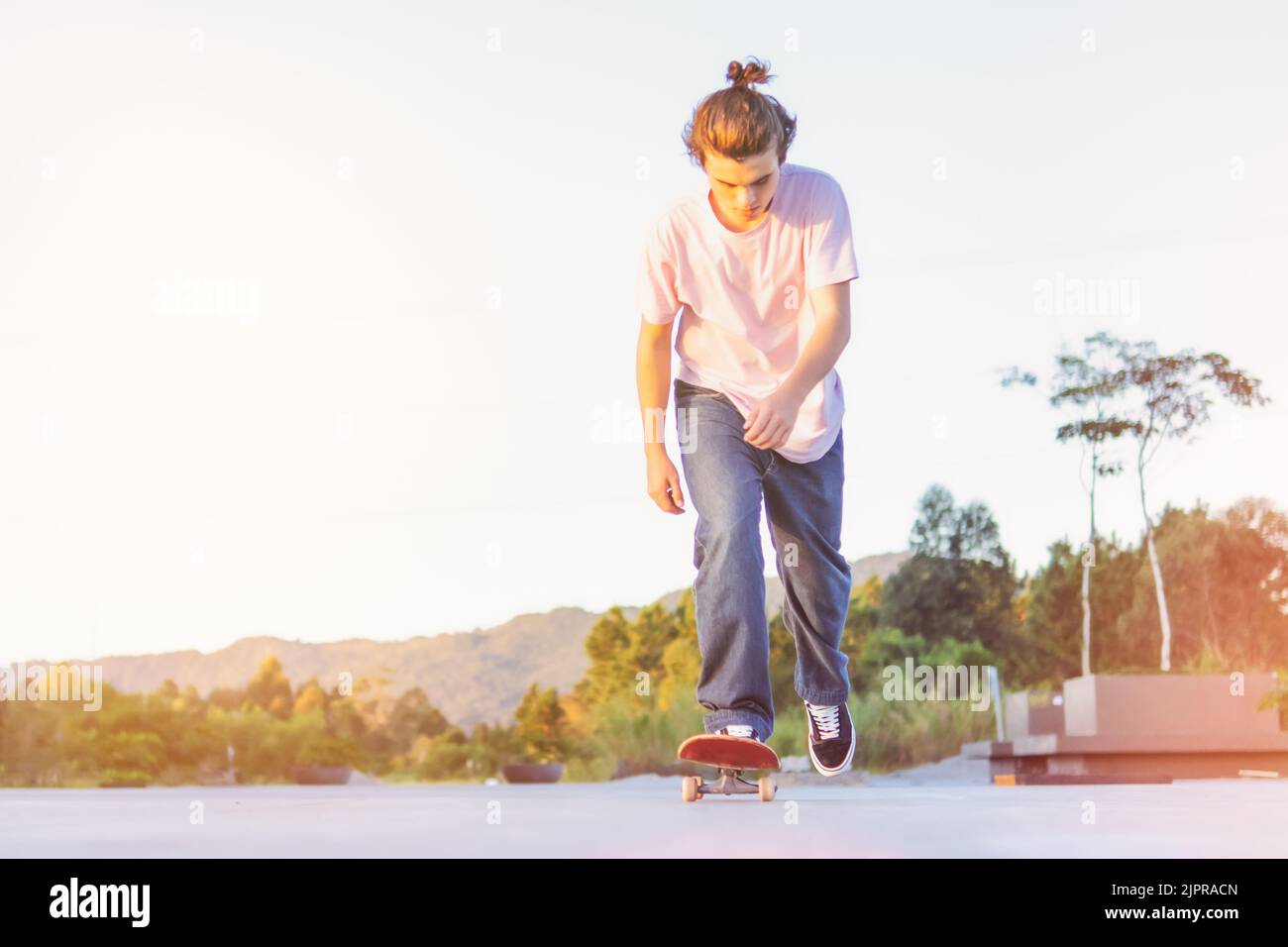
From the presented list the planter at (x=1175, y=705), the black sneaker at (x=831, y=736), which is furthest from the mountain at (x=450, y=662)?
the black sneaker at (x=831, y=736)

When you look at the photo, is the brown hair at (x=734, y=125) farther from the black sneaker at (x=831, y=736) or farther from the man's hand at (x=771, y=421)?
the black sneaker at (x=831, y=736)

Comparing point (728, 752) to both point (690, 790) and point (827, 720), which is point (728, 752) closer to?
point (690, 790)

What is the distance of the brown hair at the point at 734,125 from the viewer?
3207mm

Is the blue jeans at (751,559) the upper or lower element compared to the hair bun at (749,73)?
lower

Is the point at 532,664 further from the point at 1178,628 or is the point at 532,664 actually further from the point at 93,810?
the point at 93,810

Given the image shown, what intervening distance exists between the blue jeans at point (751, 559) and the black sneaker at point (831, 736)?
4 centimetres

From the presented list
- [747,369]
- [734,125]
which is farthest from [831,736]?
[734,125]

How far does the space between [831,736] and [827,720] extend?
0.19ft

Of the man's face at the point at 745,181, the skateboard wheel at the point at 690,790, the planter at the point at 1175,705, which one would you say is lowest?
the planter at the point at 1175,705

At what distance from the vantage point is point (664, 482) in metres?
3.45

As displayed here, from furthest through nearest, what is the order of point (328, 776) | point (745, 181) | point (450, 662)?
1. point (450, 662)
2. point (328, 776)
3. point (745, 181)

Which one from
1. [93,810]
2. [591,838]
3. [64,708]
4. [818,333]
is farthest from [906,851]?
[64,708]

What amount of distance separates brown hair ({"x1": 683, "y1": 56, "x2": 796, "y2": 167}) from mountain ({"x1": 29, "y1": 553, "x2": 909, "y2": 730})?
2044cm

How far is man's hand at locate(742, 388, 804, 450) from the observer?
3.14 meters
